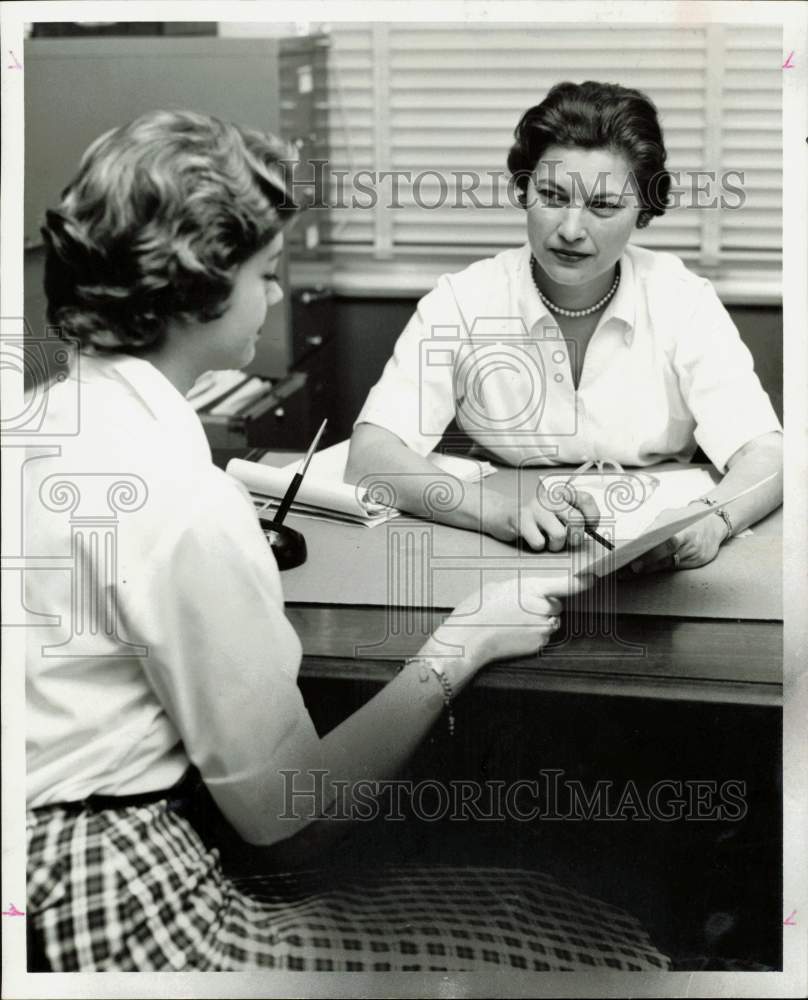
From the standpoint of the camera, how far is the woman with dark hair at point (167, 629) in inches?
45.3

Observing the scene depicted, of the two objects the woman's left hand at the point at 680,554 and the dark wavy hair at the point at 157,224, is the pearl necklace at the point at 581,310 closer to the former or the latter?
the woman's left hand at the point at 680,554

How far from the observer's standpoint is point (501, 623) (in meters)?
1.28

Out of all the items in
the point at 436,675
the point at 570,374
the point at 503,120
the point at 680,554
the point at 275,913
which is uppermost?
the point at 503,120

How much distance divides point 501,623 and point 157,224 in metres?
0.56

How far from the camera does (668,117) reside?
1.62m

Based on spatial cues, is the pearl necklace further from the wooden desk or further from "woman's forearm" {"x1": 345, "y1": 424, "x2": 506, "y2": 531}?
the wooden desk

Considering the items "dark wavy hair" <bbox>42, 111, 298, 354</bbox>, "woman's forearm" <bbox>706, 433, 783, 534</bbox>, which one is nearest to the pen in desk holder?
"dark wavy hair" <bbox>42, 111, 298, 354</bbox>

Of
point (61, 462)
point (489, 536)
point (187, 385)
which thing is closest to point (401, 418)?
point (489, 536)

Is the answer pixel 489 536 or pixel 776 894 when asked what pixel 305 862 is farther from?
pixel 776 894

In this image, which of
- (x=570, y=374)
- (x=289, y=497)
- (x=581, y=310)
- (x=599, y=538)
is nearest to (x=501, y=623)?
(x=599, y=538)

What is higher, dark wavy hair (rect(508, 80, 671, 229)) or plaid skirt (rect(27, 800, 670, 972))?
dark wavy hair (rect(508, 80, 671, 229))

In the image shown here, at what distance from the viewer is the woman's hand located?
141 centimetres

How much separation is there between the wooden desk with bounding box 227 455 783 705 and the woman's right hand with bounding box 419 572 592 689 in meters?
0.02

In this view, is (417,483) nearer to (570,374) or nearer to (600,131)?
(570,374)
